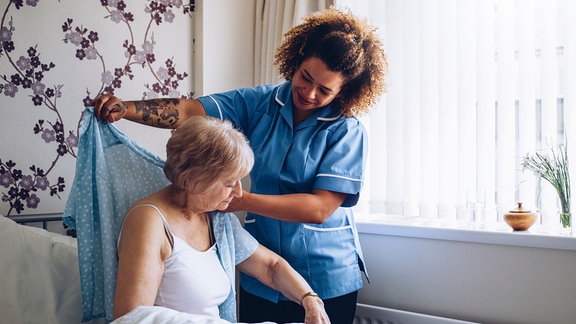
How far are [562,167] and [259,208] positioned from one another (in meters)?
1.25

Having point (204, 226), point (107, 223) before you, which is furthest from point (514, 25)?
point (107, 223)

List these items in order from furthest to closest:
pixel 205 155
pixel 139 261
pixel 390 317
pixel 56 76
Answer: pixel 390 317 → pixel 56 76 → pixel 205 155 → pixel 139 261

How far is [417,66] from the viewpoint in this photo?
2693mm

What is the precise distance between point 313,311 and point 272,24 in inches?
67.1

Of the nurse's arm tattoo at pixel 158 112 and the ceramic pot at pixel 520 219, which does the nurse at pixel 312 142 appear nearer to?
the nurse's arm tattoo at pixel 158 112

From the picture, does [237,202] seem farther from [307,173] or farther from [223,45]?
[223,45]

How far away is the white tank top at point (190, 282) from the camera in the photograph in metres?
1.59

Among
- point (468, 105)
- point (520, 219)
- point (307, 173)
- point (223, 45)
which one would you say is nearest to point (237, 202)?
point (307, 173)

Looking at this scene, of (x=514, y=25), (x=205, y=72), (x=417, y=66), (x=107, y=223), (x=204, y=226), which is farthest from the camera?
(x=205, y=72)

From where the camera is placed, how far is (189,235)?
1.71m

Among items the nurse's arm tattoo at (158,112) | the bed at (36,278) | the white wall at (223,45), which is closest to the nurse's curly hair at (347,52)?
the nurse's arm tattoo at (158,112)

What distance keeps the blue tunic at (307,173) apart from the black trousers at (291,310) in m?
0.05

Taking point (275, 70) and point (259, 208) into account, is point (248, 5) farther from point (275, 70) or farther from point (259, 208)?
point (259, 208)

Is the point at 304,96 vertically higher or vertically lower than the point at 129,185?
higher
